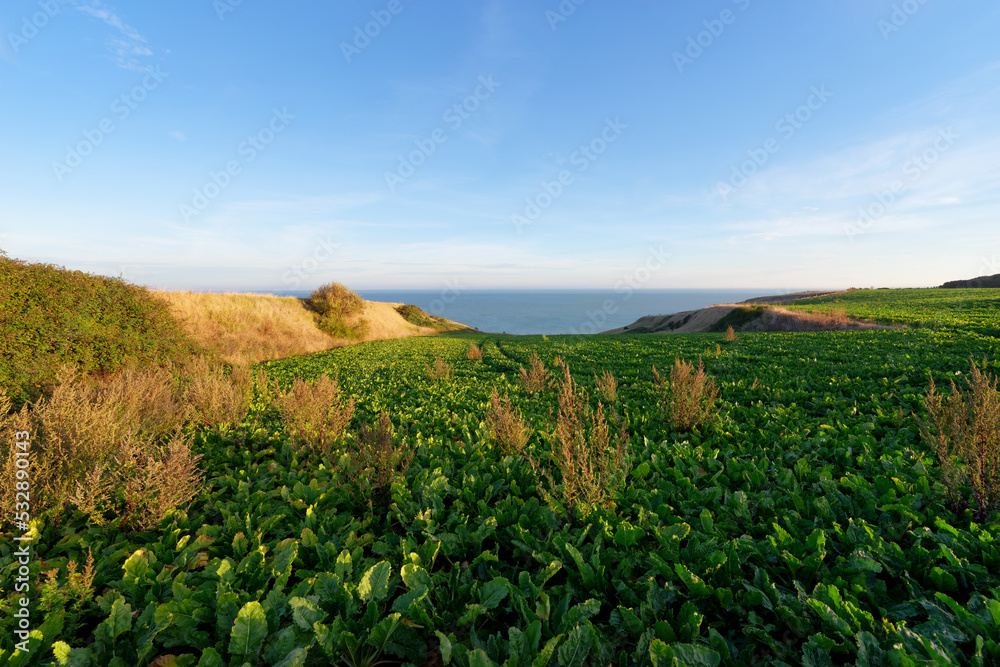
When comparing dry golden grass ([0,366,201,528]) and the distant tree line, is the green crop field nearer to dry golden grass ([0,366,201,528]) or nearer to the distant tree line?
dry golden grass ([0,366,201,528])

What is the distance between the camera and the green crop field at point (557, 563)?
191 centimetres

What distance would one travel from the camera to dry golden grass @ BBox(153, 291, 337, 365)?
1719 cm

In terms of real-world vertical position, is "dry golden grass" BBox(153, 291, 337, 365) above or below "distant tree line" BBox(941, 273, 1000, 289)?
below

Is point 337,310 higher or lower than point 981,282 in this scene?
lower

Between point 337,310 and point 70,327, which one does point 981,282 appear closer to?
point 337,310

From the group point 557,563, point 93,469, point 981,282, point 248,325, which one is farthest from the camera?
point 981,282

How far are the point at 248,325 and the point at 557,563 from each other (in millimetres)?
23854

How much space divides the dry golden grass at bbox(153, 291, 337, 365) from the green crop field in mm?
12852

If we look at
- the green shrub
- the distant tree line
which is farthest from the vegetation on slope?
the distant tree line

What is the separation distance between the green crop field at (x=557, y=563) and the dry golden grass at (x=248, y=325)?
1285 cm

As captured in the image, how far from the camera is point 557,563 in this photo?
247 cm

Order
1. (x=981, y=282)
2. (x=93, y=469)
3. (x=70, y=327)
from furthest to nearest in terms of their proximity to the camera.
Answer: (x=981, y=282)
(x=70, y=327)
(x=93, y=469)

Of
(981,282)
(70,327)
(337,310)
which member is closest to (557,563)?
(70,327)

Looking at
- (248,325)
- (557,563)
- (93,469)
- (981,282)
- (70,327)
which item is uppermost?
(981,282)
